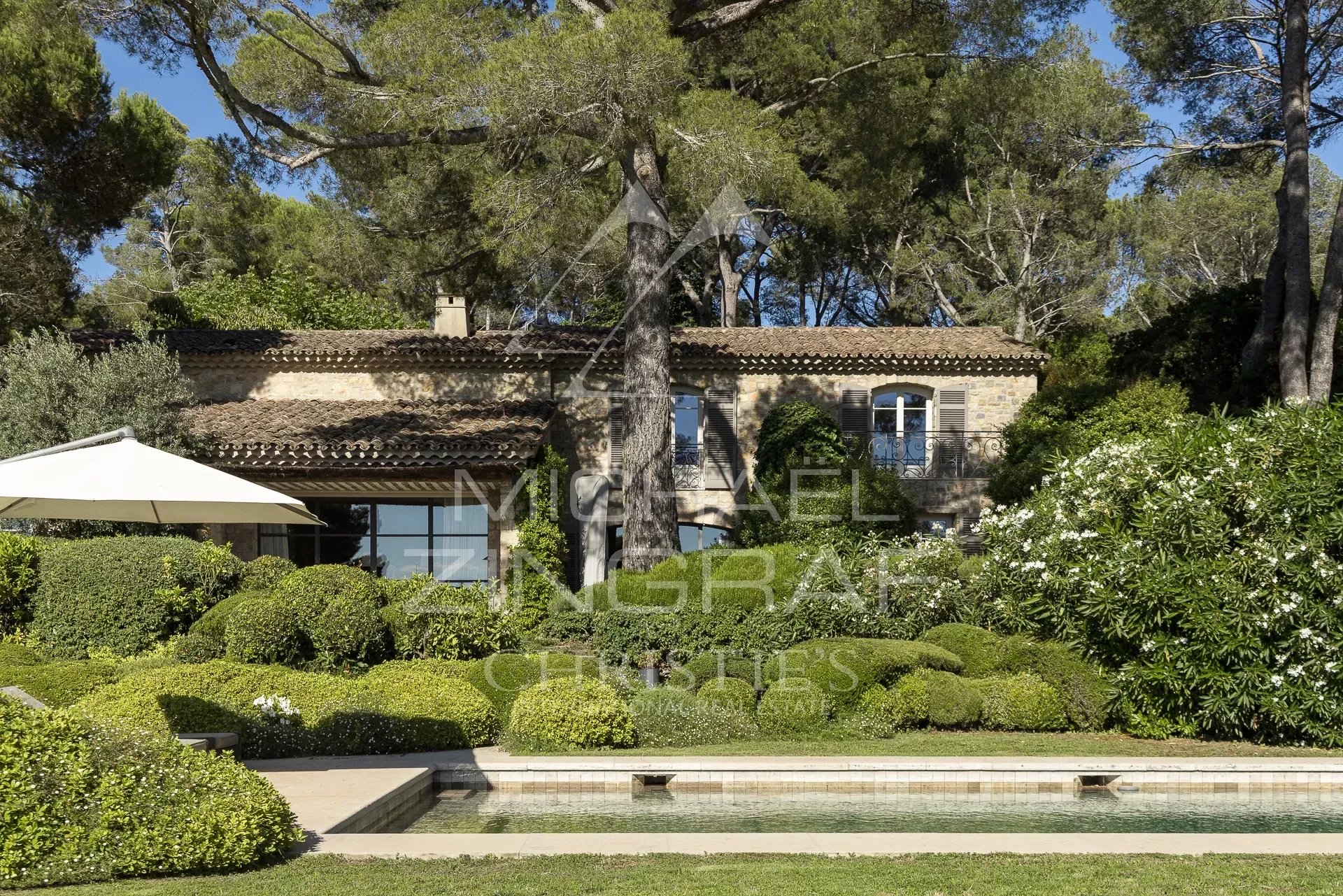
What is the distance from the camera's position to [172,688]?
10.9 m

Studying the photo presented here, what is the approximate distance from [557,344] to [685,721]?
11.5 m

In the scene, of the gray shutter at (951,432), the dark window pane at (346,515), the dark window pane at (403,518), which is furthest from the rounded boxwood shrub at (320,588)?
the gray shutter at (951,432)

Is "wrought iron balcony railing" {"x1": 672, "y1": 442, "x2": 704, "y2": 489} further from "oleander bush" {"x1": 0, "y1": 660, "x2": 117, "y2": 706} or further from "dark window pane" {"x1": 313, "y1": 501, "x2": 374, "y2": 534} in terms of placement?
"oleander bush" {"x1": 0, "y1": 660, "x2": 117, "y2": 706}

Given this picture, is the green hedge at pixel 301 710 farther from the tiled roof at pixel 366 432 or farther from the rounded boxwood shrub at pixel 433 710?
the tiled roof at pixel 366 432

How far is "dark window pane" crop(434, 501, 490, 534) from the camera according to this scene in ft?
63.6

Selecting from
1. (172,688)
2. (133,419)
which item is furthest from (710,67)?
(172,688)

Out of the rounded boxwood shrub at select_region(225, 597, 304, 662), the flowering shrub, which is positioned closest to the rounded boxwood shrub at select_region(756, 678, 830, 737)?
the flowering shrub

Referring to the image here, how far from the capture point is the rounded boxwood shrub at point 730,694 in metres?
11.8

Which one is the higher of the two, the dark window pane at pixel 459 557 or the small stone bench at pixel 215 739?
the dark window pane at pixel 459 557

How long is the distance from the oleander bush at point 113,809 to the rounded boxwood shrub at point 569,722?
13.9 feet

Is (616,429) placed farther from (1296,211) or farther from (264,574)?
(1296,211)

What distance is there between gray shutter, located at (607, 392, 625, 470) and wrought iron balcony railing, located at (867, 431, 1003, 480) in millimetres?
5019

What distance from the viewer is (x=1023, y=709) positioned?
39.3 ft

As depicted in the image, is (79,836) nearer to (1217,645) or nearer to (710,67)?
(1217,645)
